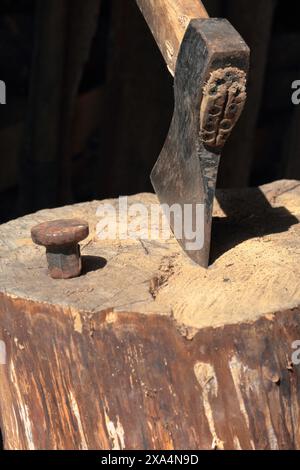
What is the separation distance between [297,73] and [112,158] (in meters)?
1.34

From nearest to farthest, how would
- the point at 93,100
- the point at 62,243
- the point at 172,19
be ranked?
the point at 62,243, the point at 172,19, the point at 93,100

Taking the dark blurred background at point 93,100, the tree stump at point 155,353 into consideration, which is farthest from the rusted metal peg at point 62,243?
the dark blurred background at point 93,100

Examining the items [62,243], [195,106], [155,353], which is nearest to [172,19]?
[195,106]

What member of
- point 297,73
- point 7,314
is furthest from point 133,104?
point 7,314

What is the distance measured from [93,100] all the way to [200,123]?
2707mm

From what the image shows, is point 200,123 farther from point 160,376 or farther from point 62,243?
point 160,376

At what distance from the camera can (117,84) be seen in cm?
441

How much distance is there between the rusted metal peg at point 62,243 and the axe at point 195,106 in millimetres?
303

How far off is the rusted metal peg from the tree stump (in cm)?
3

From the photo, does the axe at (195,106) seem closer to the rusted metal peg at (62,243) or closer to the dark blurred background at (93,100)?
the rusted metal peg at (62,243)

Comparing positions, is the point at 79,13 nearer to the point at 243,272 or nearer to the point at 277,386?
the point at 243,272

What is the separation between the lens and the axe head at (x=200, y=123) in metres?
2.34

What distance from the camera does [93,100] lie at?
16.6 ft

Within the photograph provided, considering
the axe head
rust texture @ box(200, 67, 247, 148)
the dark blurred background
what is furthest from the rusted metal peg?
the dark blurred background
